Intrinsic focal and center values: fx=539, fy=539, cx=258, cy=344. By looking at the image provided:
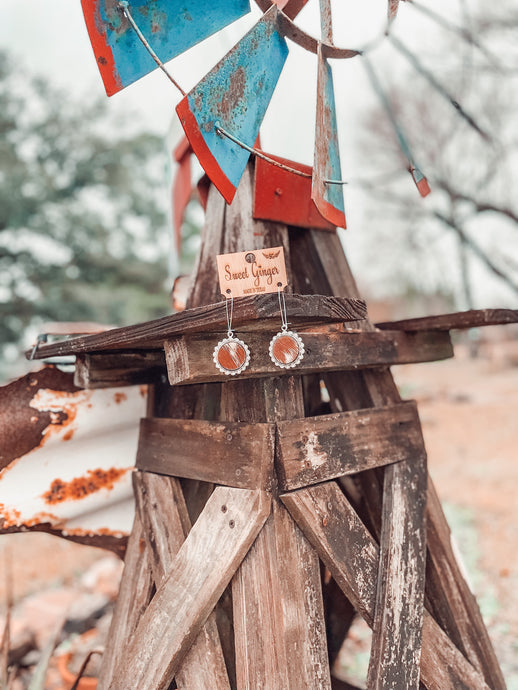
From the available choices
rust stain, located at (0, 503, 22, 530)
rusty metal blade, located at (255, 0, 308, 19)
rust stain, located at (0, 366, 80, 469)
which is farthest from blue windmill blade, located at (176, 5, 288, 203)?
rust stain, located at (0, 503, 22, 530)

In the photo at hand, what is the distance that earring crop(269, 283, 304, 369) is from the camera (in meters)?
1.40

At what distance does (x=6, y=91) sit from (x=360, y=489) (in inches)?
357

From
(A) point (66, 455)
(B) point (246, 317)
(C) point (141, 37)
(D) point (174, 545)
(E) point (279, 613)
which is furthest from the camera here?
(A) point (66, 455)

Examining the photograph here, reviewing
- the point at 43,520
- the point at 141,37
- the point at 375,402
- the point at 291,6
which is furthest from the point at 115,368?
the point at 291,6

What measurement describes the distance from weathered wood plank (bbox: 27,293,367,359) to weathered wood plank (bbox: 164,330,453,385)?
2.0 inches

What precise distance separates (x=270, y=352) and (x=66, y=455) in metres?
1.14

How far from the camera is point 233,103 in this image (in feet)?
4.92

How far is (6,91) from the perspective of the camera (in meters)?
8.62

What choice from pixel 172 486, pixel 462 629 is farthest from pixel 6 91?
pixel 462 629

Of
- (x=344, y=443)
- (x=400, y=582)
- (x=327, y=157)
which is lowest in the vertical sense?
(x=400, y=582)

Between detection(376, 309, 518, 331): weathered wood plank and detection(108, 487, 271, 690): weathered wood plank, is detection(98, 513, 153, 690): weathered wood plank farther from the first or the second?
detection(376, 309, 518, 331): weathered wood plank

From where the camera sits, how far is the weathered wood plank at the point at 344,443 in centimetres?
164

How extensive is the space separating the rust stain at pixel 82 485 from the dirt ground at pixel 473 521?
1662 millimetres

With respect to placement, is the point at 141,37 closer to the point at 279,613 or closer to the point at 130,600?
the point at 279,613
